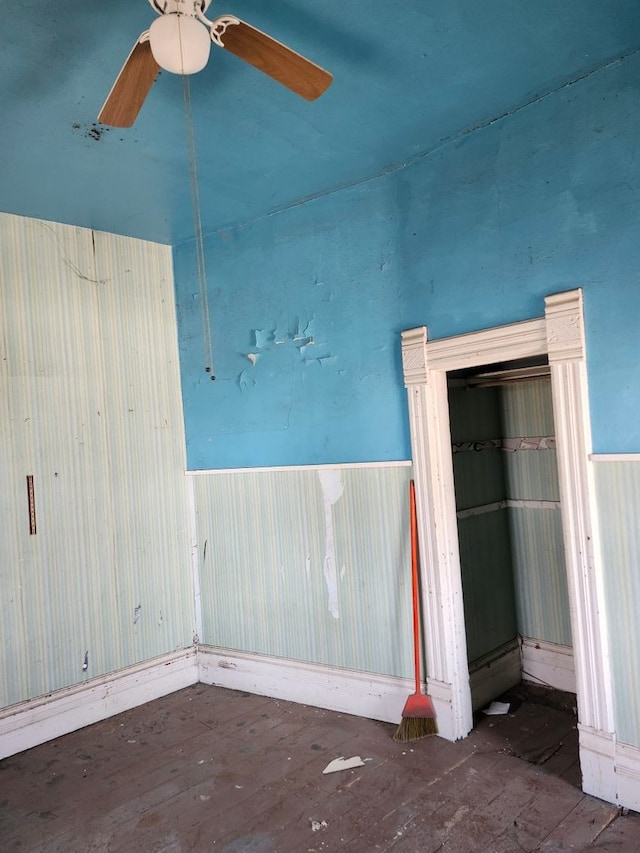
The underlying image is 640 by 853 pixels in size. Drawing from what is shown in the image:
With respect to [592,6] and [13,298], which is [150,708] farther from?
[592,6]

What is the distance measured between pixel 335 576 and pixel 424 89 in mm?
2416

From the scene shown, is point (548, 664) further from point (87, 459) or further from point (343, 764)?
point (87, 459)

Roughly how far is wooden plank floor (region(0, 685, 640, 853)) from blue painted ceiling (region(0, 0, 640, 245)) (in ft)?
9.43

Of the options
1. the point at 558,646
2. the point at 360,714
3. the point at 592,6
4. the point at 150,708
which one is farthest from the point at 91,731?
the point at 592,6

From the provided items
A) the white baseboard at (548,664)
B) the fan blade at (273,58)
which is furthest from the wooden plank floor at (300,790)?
the fan blade at (273,58)

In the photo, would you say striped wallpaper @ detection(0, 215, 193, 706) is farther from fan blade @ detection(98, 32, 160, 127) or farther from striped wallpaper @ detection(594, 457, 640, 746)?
striped wallpaper @ detection(594, 457, 640, 746)

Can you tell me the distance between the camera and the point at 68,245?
361cm

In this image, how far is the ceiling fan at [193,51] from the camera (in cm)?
164

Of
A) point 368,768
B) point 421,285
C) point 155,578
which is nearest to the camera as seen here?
point 368,768

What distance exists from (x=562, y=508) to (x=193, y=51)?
2139mm

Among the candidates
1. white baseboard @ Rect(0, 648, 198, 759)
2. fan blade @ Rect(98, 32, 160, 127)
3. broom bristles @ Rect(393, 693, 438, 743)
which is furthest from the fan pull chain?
broom bristles @ Rect(393, 693, 438, 743)

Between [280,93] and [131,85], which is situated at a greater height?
[280,93]

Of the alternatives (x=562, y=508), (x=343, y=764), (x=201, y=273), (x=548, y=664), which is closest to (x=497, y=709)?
(x=548, y=664)

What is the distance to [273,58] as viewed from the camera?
1752 mm
